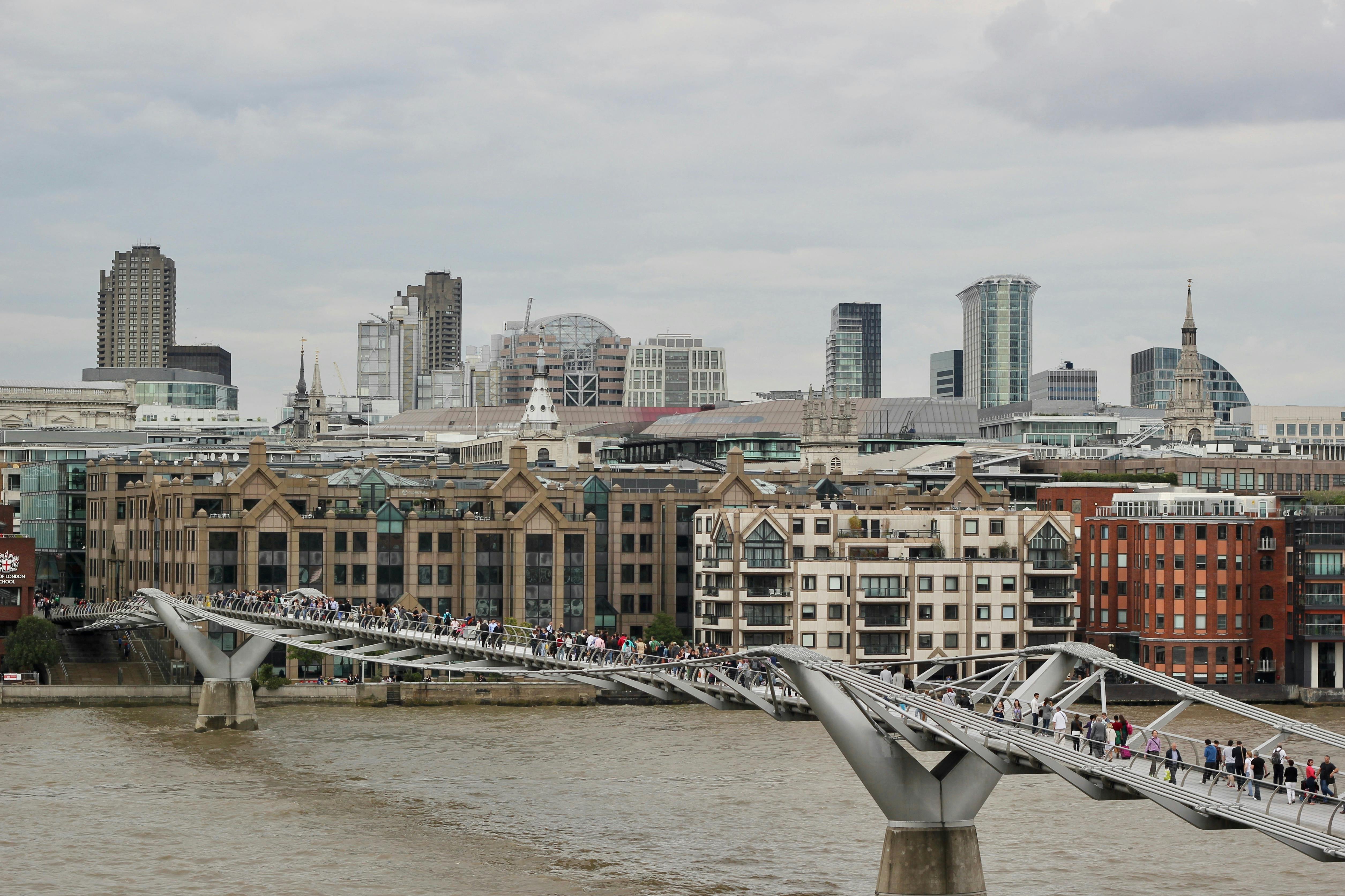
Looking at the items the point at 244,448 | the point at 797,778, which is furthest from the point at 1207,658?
the point at 244,448

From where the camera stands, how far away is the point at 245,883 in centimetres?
5553

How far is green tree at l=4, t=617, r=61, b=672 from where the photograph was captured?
102062 mm

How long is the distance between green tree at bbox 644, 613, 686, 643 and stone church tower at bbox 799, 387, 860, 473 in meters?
57.7

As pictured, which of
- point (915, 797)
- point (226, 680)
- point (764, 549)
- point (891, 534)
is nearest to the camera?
point (915, 797)

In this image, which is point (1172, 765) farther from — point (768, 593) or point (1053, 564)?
point (1053, 564)

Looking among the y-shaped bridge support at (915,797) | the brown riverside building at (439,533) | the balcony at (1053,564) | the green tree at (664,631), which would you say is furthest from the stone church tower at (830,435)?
the y-shaped bridge support at (915,797)

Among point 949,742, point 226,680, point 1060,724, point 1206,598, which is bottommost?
point 226,680

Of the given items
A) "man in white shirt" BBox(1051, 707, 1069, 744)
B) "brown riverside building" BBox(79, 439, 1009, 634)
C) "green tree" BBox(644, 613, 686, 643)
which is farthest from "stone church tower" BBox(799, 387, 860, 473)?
"man in white shirt" BBox(1051, 707, 1069, 744)

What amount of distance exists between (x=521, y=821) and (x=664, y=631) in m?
49.8

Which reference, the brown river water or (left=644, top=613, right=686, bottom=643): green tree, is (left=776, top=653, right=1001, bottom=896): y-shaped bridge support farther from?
(left=644, top=613, right=686, bottom=643): green tree

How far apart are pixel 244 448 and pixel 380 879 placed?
122 meters

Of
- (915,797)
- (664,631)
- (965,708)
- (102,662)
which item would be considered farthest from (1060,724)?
(102,662)

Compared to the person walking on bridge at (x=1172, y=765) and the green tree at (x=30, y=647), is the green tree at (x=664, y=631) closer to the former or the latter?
the green tree at (x=30, y=647)

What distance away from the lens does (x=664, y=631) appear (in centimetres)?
11300
